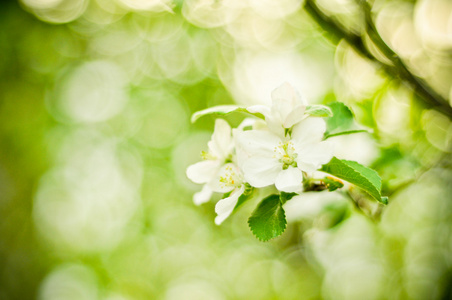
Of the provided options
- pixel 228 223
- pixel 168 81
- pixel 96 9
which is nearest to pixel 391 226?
pixel 228 223

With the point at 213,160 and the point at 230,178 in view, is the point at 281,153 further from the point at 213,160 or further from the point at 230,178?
the point at 213,160

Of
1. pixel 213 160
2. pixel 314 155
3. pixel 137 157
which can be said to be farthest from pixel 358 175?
pixel 137 157

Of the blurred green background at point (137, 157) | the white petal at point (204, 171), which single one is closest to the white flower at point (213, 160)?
the white petal at point (204, 171)

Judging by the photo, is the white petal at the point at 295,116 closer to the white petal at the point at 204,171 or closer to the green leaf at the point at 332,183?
the green leaf at the point at 332,183

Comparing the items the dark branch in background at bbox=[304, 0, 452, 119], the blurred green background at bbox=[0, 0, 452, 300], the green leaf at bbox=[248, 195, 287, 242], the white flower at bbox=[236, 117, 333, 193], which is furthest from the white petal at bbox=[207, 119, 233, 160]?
the blurred green background at bbox=[0, 0, 452, 300]

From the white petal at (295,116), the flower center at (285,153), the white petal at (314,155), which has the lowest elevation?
the flower center at (285,153)
